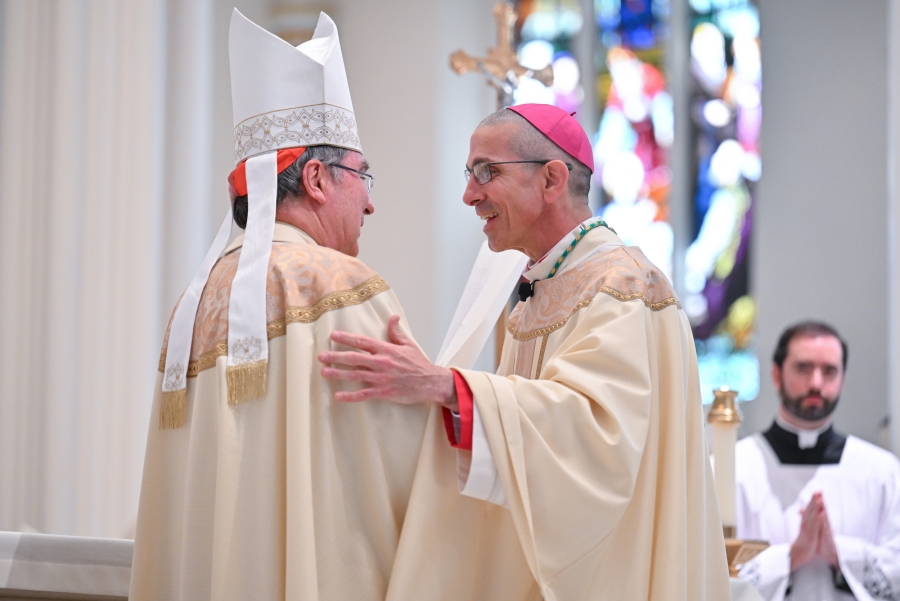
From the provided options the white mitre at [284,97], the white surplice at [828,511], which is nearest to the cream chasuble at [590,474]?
the white mitre at [284,97]

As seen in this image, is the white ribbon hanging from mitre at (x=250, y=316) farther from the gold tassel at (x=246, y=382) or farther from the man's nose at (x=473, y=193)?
the man's nose at (x=473, y=193)

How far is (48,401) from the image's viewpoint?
5039 mm

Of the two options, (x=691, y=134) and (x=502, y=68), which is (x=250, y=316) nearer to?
(x=502, y=68)

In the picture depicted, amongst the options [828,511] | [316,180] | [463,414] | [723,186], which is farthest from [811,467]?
[316,180]

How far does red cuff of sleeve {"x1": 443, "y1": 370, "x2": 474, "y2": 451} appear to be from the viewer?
233 centimetres

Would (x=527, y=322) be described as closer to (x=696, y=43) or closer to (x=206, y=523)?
(x=206, y=523)

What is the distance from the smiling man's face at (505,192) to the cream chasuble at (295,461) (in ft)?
2.17

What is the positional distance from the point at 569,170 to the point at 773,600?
3068 mm

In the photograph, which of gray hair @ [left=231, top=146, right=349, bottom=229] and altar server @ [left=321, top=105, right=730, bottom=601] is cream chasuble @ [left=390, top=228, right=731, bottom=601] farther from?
gray hair @ [left=231, top=146, right=349, bottom=229]

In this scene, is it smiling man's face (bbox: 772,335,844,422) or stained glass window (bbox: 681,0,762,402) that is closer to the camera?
smiling man's face (bbox: 772,335,844,422)

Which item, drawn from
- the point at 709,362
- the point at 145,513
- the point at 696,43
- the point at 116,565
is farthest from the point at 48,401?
the point at 696,43

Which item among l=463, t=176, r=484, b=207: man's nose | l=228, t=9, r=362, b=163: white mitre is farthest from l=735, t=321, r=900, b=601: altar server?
l=228, t=9, r=362, b=163: white mitre

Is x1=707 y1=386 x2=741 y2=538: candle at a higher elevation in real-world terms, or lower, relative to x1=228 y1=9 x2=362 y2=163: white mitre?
lower

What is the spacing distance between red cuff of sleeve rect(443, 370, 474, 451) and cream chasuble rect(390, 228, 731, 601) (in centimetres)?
2
